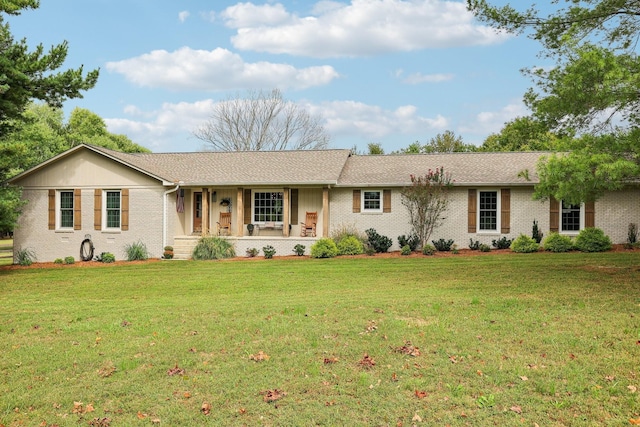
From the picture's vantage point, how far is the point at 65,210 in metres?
18.9

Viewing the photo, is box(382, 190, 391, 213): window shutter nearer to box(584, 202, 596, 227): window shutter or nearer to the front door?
box(584, 202, 596, 227): window shutter

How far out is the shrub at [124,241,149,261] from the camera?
1784 cm

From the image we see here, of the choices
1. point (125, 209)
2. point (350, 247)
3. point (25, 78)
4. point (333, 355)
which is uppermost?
point (25, 78)

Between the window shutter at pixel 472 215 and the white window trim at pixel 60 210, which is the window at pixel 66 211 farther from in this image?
the window shutter at pixel 472 215

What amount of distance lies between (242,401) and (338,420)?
97cm

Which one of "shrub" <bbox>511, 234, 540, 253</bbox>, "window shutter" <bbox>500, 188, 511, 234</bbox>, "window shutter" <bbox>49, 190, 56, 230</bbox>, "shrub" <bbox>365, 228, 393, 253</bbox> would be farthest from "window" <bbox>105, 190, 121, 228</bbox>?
"shrub" <bbox>511, 234, 540, 253</bbox>

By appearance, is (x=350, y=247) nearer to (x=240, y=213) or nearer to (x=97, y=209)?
(x=240, y=213)

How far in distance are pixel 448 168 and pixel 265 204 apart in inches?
315

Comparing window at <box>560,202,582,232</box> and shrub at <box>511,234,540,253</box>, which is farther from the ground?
window at <box>560,202,582,232</box>

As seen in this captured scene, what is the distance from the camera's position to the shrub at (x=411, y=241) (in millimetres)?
17516

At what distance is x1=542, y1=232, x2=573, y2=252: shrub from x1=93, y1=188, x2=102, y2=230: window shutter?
1754 centimetres

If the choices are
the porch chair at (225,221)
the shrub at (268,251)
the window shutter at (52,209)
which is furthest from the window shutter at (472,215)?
the window shutter at (52,209)

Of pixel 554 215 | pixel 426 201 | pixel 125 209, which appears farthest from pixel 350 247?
pixel 125 209

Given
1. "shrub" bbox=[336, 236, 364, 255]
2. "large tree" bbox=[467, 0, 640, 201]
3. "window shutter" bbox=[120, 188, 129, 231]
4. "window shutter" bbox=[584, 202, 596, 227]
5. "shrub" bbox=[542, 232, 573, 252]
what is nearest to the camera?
"large tree" bbox=[467, 0, 640, 201]
